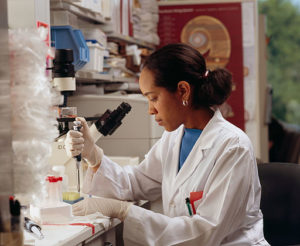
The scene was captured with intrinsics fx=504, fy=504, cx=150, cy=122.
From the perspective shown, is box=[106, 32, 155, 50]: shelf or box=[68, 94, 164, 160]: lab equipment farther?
box=[106, 32, 155, 50]: shelf

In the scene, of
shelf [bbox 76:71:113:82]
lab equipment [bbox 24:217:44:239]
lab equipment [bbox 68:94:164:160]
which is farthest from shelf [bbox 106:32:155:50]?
lab equipment [bbox 24:217:44:239]

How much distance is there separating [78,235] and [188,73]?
74 centimetres

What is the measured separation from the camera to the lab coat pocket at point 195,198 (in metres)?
1.88

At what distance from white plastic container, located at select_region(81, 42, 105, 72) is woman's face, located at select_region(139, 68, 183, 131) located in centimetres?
80

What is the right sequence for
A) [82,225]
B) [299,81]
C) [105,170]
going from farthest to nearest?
[299,81]
[105,170]
[82,225]

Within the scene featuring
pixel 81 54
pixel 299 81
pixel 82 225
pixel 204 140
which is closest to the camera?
pixel 82 225

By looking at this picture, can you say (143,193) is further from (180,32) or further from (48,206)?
(180,32)

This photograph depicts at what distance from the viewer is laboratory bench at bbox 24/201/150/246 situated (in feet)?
5.02

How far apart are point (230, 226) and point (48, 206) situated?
653mm

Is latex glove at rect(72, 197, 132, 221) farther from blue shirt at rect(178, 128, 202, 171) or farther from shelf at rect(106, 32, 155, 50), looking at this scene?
shelf at rect(106, 32, 155, 50)

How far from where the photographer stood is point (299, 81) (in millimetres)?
14695

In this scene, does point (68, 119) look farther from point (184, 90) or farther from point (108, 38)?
point (108, 38)

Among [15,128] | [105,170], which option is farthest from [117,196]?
[15,128]

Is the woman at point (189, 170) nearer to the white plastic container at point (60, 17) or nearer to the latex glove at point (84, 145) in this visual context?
the latex glove at point (84, 145)
